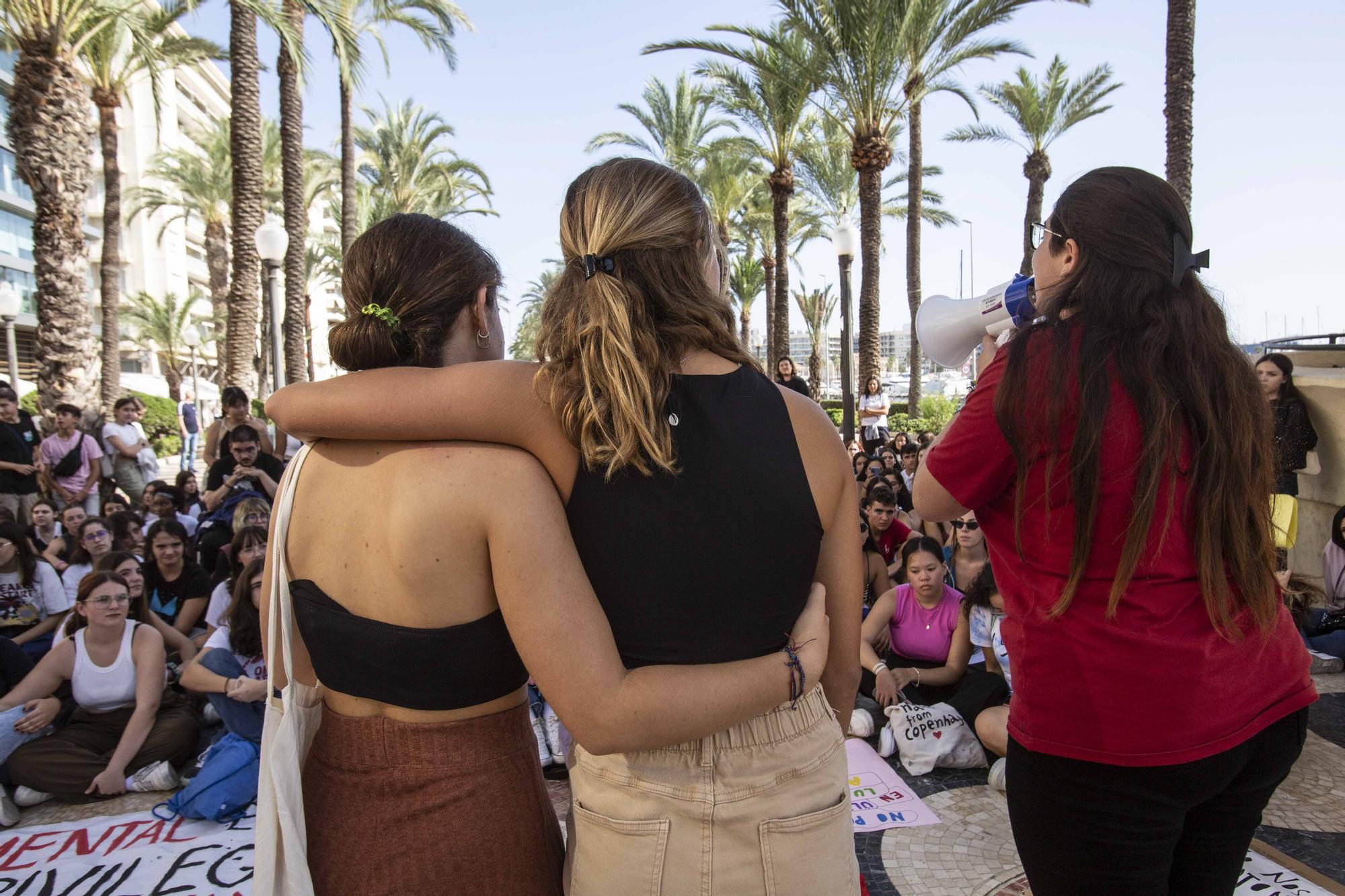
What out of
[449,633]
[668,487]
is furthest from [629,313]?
[449,633]

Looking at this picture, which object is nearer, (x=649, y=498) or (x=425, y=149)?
(x=649, y=498)

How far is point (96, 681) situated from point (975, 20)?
595 inches

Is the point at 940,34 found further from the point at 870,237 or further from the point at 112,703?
the point at 112,703

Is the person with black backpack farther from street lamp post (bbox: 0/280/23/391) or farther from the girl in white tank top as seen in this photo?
street lamp post (bbox: 0/280/23/391)

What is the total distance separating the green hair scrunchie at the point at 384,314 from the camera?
132 centimetres

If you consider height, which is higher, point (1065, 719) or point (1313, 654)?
point (1065, 719)

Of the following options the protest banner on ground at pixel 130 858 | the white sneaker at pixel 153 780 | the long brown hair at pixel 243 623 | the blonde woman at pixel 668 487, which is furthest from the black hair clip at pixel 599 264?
the white sneaker at pixel 153 780

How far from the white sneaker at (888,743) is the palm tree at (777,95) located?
13403 mm

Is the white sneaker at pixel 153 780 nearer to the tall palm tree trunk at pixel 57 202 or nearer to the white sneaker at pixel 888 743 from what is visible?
the white sneaker at pixel 888 743

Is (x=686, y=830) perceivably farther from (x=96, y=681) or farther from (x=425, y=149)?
(x=425, y=149)

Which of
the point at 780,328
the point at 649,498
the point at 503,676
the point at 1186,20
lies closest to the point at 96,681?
the point at 503,676

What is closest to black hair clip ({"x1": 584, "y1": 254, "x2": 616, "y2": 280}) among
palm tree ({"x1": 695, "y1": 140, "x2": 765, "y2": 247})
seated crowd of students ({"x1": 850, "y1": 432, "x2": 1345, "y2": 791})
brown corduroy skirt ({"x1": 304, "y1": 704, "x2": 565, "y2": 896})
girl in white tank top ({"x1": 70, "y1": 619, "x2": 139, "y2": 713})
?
brown corduroy skirt ({"x1": 304, "y1": 704, "x2": 565, "y2": 896})

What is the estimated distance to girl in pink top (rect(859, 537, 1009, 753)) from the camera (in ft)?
14.8

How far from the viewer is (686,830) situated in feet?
3.94
